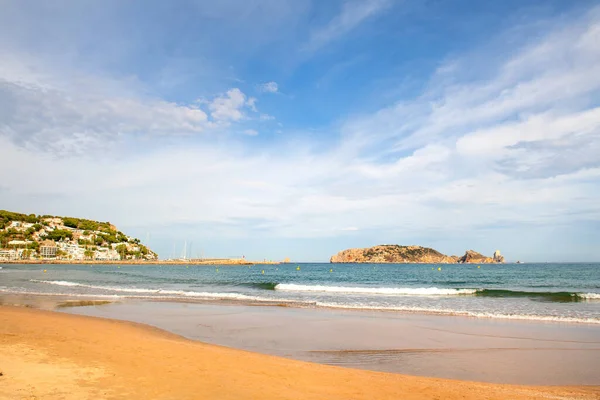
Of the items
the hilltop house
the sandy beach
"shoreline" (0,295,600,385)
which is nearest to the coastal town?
the hilltop house

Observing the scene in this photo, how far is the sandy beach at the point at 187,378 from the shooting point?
6102 mm

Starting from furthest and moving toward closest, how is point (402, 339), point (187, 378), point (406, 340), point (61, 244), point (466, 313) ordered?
point (61, 244) → point (466, 313) → point (402, 339) → point (406, 340) → point (187, 378)

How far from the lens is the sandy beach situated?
240 inches

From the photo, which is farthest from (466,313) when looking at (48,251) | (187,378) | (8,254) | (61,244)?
(61,244)

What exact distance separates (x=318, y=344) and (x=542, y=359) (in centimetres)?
632

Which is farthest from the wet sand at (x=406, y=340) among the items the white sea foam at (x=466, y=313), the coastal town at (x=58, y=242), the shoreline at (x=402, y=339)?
the coastal town at (x=58, y=242)

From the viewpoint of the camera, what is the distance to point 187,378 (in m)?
7.02

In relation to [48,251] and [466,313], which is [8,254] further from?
[466,313]

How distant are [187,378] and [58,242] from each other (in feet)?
628

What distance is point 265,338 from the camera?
12.7m

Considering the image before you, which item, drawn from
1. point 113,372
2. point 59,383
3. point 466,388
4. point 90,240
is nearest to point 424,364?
point 466,388

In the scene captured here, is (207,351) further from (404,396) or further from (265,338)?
(404,396)

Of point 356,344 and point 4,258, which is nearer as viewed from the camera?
point 356,344

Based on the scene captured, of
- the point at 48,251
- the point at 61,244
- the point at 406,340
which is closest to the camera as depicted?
the point at 406,340
